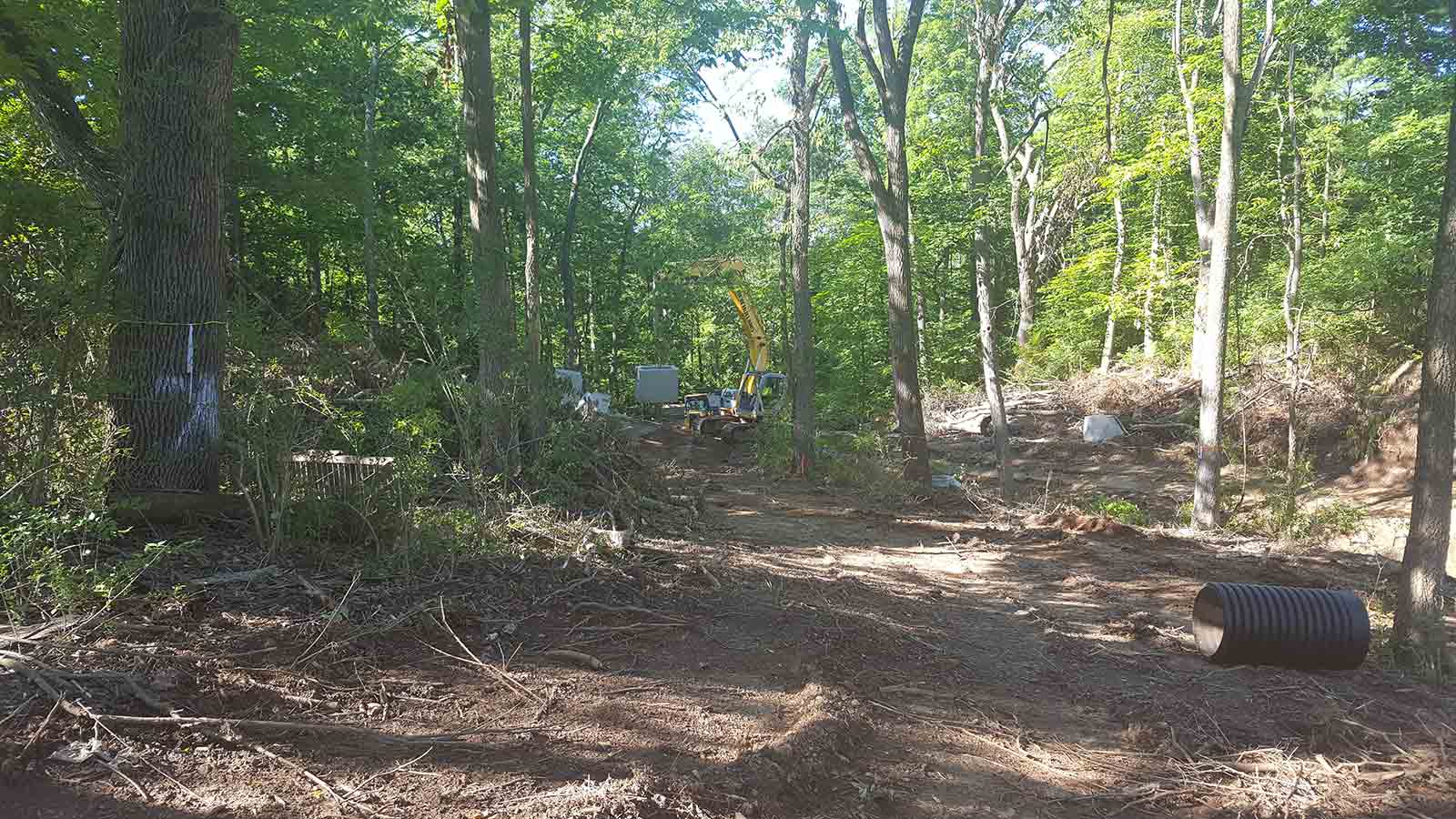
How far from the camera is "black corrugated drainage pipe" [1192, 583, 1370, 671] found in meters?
5.91

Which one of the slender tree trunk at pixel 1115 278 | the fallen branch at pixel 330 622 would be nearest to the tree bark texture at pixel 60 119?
the fallen branch at pixel 330 622

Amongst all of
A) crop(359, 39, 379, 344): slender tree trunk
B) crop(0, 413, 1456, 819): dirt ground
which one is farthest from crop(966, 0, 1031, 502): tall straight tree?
crop(359, 39, 379, 344): slender tree trunk

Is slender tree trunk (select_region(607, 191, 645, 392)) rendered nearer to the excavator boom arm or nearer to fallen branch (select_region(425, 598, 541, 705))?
the excavator boom arm

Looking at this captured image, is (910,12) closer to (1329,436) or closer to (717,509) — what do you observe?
(717,509)

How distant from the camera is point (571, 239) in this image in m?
30.9

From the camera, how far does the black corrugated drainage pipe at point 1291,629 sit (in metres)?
5.91

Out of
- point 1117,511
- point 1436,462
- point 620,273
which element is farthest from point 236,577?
point 620,273

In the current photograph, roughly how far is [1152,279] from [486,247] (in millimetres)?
22873

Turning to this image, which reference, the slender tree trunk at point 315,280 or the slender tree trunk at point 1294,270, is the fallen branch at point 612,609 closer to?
the slender tree trunk at point 315,280

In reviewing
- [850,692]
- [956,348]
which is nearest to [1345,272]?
[956,348]

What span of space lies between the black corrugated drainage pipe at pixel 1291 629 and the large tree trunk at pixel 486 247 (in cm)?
644

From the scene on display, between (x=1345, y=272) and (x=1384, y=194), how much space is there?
3008 millimetres

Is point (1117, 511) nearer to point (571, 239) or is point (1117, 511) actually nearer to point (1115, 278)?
point (1115, 278)

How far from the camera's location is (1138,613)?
7.41m
